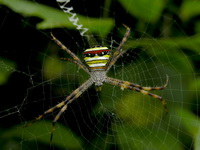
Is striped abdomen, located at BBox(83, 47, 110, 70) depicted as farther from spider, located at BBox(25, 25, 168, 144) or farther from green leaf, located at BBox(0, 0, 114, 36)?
green leaf, located at BBox(0, 0, 114, 36)

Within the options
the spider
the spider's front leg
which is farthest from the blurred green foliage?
the spider's front leg

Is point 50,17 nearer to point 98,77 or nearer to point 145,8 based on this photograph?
point 145,8

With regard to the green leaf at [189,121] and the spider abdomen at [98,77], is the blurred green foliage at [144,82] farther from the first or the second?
the spider abdomen at [98,77]

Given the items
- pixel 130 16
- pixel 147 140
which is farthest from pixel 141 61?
pixel 147 140

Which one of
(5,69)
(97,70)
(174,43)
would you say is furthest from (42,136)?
(174,43)

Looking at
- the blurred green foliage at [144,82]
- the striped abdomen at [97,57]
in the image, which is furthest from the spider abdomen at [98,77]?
the blurred green foliage at [144,82]

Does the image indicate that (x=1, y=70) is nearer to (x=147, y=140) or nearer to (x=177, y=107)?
(x=147, y=140)
